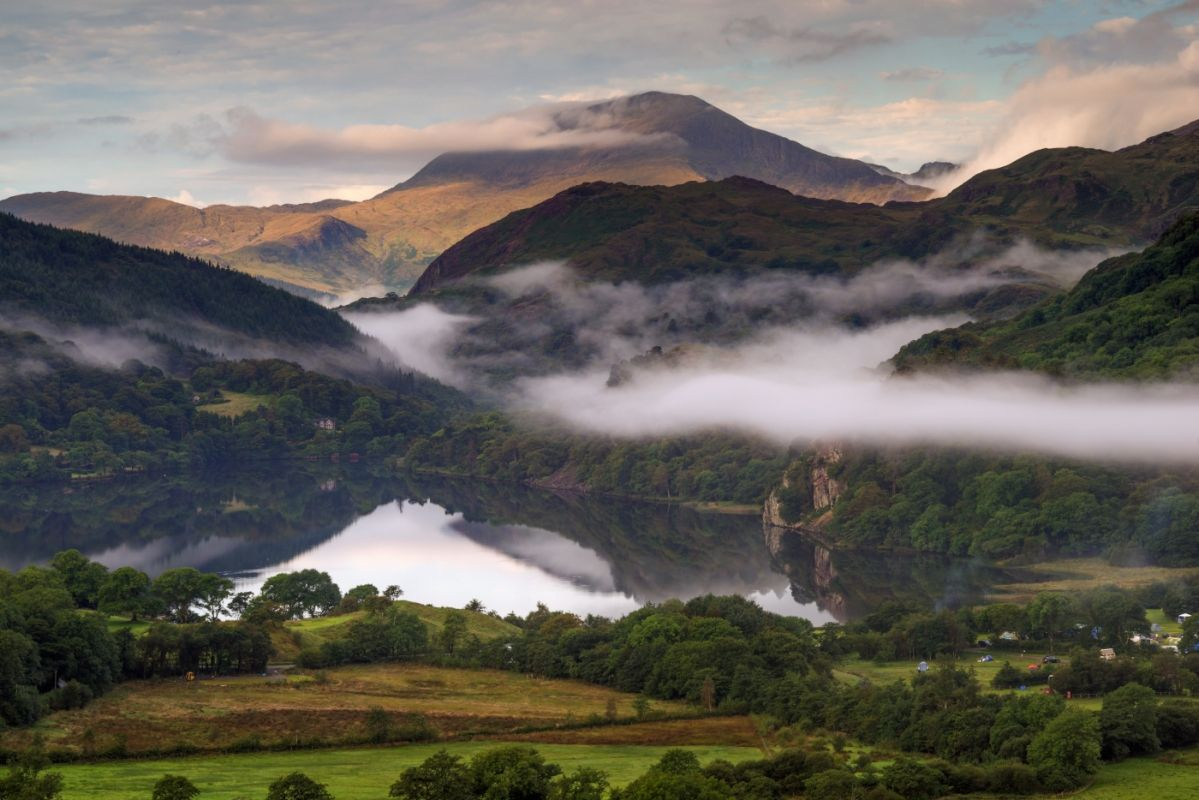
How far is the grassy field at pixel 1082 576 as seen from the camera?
120250 mm

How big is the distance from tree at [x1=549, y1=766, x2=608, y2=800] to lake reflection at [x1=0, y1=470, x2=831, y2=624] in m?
58.5

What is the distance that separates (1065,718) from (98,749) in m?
40.6

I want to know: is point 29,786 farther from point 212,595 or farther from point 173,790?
point 212,595

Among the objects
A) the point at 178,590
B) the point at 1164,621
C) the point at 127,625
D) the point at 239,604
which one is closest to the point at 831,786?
the point at 127,625

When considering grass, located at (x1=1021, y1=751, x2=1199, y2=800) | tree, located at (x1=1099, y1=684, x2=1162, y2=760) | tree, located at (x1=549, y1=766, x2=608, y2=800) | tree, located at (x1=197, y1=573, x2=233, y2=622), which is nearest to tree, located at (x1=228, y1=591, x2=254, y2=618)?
tree, located at (x1=197, y1=573, x2=233, y2=622)

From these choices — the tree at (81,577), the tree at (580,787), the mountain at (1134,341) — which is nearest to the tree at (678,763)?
the tree at (580,787)

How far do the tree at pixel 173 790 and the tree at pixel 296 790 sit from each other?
279 cm

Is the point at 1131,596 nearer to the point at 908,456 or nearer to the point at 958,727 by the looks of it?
the point at 958,727

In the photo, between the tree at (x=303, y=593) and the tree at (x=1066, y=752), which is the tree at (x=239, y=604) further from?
the tree at (x=1066, y=752)

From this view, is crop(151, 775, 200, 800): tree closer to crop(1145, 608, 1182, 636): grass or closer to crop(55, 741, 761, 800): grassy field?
crop(55, 741, 761, 800): grassy field

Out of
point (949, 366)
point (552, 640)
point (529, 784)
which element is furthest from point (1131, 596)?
point (949, 366)

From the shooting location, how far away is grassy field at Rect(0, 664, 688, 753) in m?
70.5

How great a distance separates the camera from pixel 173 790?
2203 inches

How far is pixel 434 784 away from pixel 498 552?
323ft
